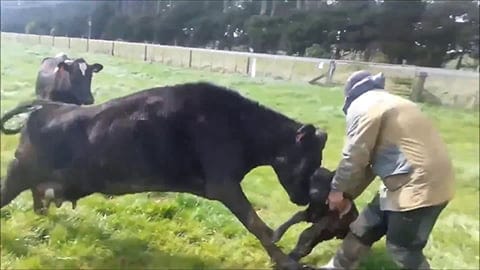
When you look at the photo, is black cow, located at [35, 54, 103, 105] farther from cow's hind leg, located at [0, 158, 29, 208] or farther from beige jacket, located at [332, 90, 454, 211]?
beige jacket, located at [332, 90, 454, 211]

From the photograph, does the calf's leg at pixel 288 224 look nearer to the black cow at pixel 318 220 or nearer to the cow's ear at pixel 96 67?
the black cow at pixel 318 220

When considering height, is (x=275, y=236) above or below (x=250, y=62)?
below

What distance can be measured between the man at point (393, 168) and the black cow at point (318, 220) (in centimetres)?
3

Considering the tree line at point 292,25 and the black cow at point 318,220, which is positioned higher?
the tree line at point 292,25

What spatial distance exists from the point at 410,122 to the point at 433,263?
15.5 inches

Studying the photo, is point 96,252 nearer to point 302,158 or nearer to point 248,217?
point 248,217

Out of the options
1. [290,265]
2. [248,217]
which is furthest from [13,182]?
[290,265]

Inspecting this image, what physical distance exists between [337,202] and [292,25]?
1.37 feet

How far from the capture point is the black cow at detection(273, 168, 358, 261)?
1.48 meters

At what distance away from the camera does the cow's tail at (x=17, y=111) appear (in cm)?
158

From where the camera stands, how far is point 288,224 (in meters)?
1.54

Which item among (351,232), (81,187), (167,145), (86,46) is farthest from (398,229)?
(86,46)

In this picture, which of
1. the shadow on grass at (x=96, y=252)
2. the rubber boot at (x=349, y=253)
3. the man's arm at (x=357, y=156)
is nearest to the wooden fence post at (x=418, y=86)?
the man's arm at (x=357, y=156)

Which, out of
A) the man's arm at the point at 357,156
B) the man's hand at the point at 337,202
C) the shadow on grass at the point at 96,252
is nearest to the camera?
the man's arm at the point at 357,156
